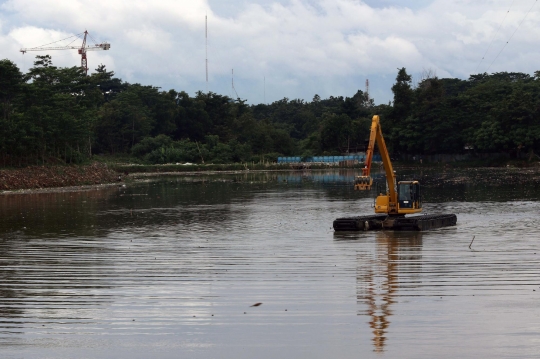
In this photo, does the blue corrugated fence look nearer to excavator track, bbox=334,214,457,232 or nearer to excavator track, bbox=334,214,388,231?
Result: excavator track, bbox=334,214,457,232

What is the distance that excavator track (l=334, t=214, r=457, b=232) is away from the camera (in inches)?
1155

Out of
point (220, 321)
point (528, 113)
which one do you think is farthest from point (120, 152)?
point (220, 321)

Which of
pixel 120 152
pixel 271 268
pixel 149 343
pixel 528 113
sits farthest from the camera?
pixel 120 152

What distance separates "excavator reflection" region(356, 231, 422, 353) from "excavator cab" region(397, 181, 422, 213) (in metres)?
1.92

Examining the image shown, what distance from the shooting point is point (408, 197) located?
30781 millimetres

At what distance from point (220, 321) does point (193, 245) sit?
42.8 feet

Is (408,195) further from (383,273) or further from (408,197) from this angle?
(383,273)

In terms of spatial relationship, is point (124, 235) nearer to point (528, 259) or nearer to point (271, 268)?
point (271, 268)

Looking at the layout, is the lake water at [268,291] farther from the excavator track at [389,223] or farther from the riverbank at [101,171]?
the riverbank at [101,171]

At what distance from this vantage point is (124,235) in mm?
30562

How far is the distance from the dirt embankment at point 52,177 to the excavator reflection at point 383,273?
45508 millimetres

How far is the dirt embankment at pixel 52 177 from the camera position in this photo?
6538 centimetres

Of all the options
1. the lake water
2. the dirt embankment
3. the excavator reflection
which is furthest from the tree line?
the excavator reflection

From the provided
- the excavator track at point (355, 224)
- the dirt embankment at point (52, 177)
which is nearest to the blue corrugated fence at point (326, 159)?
the dirt embankment at point (52, 177)
